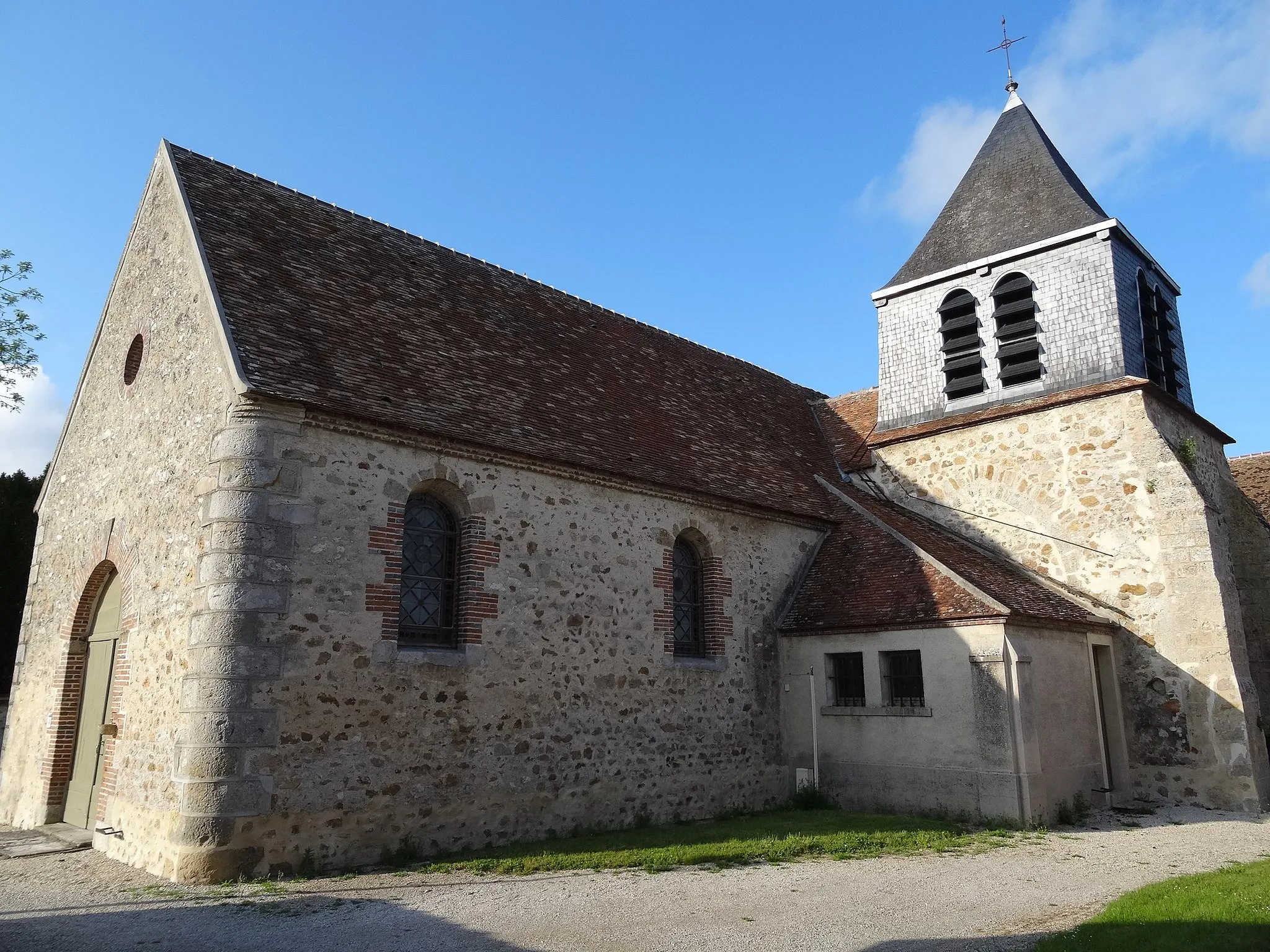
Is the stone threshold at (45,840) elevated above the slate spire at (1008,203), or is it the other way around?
the slate spire at (1008,203)

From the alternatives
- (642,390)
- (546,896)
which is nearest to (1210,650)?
(642,390)

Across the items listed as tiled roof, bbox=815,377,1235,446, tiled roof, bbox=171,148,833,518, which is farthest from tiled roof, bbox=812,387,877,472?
tiled roof, bbox=171,148,833,518

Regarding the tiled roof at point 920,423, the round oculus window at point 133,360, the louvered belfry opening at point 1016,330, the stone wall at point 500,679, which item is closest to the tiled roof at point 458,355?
the stone wall at point 500,679

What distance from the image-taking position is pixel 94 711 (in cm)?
1102

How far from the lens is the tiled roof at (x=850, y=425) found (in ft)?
57.4

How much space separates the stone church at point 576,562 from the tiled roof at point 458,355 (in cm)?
7

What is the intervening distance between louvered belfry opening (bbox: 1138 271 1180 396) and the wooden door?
1576 cm

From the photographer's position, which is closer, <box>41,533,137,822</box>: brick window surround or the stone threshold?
the stone threshold

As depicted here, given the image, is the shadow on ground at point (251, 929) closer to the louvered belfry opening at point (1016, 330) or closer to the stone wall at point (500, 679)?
the stone wall at point (500, 679)

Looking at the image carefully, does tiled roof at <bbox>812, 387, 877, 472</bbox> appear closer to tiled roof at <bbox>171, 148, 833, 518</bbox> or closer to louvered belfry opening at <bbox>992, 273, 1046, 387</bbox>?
tiled roof at <bbox>171, 148, 833, 518</bbox>

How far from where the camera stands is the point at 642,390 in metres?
14.7

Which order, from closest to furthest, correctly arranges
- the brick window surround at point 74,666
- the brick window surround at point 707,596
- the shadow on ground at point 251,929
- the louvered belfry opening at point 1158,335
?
the shadow on ground at point 251,929 → the brick window surround at point 74,666 → the brick window surround at point 707,596 → the louvered belfry opening at point 1158,335

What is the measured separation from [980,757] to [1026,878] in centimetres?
338

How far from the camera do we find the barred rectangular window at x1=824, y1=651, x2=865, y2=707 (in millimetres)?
13047
